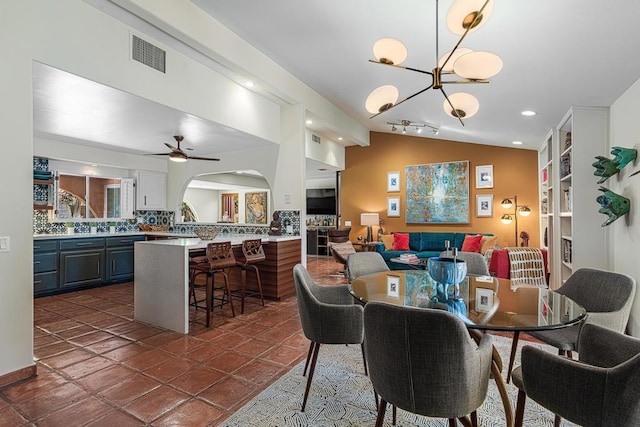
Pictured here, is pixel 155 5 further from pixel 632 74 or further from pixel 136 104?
pixel 632 74

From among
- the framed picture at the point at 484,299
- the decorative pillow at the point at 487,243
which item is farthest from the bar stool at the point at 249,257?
the decorative pillow at the point at 487,243

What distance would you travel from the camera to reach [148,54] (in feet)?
10.8

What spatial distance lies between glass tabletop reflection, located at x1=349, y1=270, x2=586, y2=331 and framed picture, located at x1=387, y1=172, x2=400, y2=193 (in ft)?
17.3

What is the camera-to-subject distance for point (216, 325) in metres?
3.64

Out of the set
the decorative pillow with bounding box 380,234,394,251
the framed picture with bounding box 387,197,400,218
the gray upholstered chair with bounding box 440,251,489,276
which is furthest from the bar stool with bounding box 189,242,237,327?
the framed picture with bounding box 387,197,400,218

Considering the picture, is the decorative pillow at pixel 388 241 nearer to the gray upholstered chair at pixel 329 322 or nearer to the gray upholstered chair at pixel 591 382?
the gray upholstered chair at pixel 329 322

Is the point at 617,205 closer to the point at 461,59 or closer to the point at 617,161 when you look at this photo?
the point at 617,161

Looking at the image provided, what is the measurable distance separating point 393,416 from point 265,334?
5.86 ft

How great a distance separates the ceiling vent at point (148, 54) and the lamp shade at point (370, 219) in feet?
17.6

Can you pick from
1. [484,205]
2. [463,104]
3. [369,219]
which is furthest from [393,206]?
[463,104]

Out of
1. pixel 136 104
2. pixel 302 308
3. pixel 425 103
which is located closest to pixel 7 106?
pixel 136 104

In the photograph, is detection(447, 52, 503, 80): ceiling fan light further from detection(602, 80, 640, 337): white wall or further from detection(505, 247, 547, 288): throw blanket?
detection(505, 247, 547, 288): throw blanket

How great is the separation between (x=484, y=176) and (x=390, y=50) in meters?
5.70

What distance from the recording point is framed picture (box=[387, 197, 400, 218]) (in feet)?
25.5
